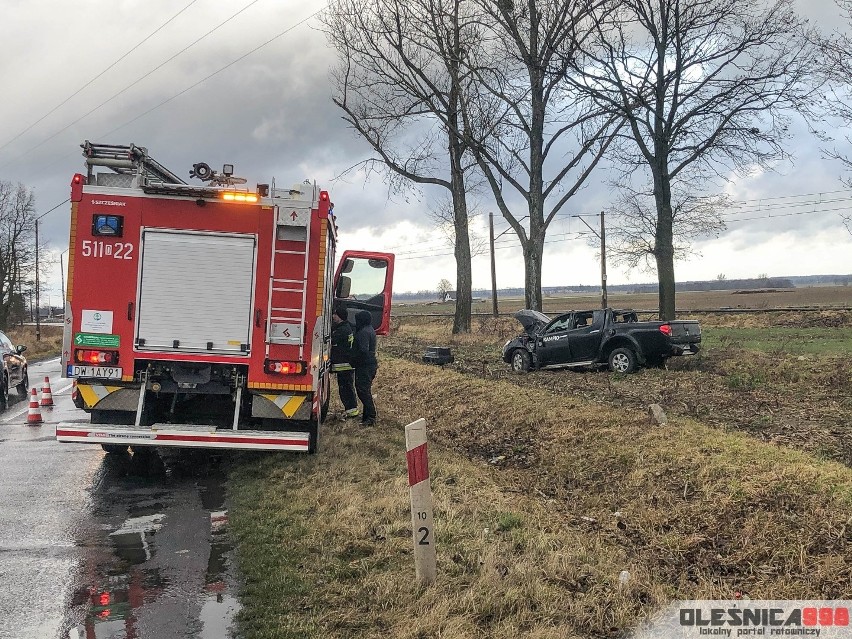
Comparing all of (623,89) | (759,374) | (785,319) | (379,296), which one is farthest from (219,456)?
(785,319)

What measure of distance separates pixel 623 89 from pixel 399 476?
16926 mm

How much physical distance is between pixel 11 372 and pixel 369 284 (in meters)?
8.95

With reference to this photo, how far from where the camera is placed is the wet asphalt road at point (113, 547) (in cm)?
458

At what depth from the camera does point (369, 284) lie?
14.1 metres

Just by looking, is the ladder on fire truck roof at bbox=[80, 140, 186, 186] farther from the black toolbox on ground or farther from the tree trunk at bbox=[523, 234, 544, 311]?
the tree trunk at bbox=[523, 234, 544, 311]

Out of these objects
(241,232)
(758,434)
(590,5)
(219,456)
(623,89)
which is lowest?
(219,456)

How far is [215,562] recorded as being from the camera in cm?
573

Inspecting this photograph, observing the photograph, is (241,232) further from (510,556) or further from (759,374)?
(759,374)

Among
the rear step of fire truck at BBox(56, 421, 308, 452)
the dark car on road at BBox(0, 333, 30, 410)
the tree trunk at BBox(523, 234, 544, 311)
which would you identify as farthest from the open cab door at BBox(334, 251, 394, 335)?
the tree trunk at BBox(523, 234, 544, 311)

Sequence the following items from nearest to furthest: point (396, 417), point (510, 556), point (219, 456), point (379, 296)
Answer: point (510, 556) < point (219, 456) < point (396, 417) < point (379, 296)

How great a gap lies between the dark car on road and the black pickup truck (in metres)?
11.8

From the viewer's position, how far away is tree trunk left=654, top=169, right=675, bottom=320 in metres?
23.3

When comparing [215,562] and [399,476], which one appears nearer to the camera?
[215,562]

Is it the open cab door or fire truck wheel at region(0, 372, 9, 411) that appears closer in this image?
the open cab door
